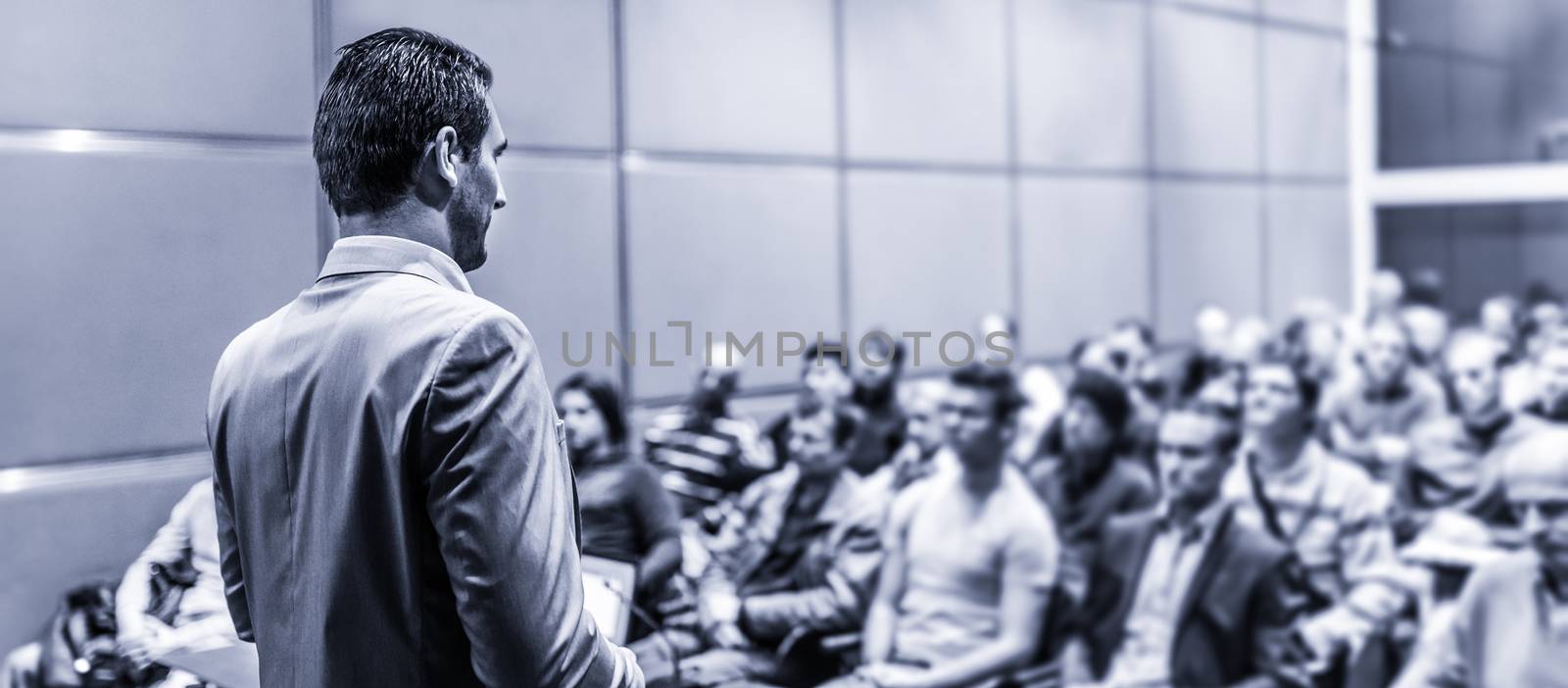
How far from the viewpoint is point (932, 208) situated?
6305mm

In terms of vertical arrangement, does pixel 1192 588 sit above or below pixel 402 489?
below

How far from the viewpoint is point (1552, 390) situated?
12.6 ft

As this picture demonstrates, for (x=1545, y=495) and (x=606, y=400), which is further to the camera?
(x=606, y=400)

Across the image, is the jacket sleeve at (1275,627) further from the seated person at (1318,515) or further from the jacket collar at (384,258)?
the jacket collar at (384,258)

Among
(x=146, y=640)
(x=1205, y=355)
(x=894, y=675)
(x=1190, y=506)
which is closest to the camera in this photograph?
(x=146, y=640)

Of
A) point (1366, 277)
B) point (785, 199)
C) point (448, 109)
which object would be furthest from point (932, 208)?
point (448, 109)

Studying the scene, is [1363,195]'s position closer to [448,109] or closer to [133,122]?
[133,122]

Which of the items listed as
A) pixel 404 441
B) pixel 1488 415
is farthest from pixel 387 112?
pixel 1488 415

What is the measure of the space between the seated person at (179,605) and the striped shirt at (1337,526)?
209cm

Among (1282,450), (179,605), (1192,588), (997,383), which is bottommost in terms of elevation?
(1192,588)

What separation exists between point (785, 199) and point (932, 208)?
0.96 m

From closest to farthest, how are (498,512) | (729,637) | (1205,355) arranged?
(498,512)
(729,637)
(1205,355)

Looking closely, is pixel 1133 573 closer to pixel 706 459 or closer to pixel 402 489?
pixel 706 459

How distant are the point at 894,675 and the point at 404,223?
2260mm
